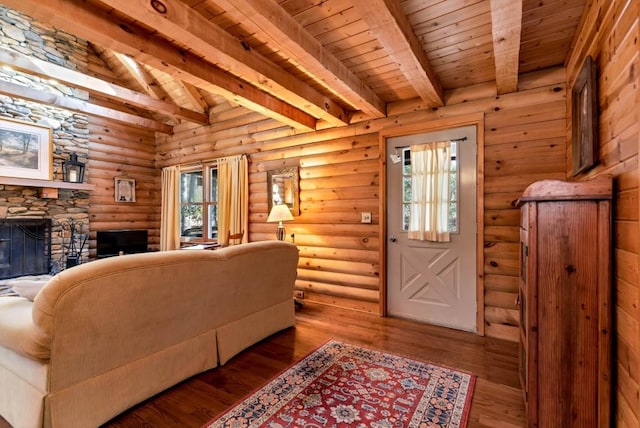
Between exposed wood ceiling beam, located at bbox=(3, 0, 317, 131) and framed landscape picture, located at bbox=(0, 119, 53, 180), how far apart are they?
3602 millimetres

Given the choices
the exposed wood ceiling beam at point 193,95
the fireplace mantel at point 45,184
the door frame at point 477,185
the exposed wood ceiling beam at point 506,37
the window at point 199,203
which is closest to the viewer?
the exposed wood ceiling beam at point 506,37

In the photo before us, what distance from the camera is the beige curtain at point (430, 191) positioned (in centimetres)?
312

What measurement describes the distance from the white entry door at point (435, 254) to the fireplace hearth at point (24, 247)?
17.5 ft

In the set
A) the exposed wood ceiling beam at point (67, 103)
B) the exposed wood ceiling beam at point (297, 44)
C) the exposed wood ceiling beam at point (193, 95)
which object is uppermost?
the exposed wood ceiling beam at point (193, 95)

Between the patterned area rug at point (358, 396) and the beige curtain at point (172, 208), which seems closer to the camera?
the patterned area rug at point (358, 396)

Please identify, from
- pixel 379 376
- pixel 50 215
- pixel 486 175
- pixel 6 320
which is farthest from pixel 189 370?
pixel 50 215

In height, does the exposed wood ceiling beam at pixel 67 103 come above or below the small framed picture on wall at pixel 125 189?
above

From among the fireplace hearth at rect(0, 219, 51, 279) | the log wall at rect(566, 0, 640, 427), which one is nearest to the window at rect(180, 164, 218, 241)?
the fireplace hearth at rect(0, 219, 51, 279)

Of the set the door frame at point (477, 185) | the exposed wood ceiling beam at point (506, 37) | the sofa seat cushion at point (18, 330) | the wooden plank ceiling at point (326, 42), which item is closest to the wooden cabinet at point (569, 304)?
the exposed wood ceiling beam at point (506, 37)

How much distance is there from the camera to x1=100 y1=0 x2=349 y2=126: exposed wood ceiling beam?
1.71 metres

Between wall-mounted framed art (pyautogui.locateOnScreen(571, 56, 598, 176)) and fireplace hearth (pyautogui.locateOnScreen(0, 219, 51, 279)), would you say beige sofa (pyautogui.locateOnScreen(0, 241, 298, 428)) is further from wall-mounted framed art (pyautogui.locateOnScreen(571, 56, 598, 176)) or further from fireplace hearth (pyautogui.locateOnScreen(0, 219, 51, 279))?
fireplace hearth (pyautogui.locateOnScreen(0, 219, 51, 279))

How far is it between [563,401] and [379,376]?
1.06 meters

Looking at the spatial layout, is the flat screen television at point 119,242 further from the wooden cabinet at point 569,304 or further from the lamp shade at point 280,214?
the wooden cabinet at point 569,304

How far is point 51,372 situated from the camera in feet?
4.67
